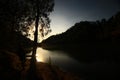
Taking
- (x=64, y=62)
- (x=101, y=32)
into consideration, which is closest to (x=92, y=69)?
(x=64, y=62)

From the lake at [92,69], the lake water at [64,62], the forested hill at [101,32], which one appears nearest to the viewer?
the lake at [92,69]

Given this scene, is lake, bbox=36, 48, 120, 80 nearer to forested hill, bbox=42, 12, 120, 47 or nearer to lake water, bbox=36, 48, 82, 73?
lake water, bbox=36, 48, 82, 73

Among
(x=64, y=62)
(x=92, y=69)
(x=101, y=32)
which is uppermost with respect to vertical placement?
(x=101, y=32)

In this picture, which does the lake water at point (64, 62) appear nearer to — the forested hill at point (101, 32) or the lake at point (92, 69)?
the lake at point (92, 69)

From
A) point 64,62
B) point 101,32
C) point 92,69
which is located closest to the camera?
point 92,69

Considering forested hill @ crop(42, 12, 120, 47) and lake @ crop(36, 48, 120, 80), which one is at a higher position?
forested hill @ crop(42, 12, 120, 47)

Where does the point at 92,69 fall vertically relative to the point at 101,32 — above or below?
below

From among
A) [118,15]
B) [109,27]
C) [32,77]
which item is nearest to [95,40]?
[109,27]

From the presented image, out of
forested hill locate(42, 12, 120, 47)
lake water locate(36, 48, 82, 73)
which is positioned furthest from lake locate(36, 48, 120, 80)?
forested hill locate(42, 12, 120, 47)

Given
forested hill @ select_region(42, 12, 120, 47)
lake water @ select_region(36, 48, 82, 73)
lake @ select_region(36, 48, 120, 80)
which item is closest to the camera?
lake @ select_region(36, 48, 120, 80)

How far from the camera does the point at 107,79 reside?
49.6 metres

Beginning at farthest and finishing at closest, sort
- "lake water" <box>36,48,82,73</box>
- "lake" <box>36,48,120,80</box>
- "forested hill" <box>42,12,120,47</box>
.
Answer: "forested hill" <box>42,12,120,47</box>
"lake water" <box>36,48,82,73</box>
"lake" <box>36,48,120,80</box>

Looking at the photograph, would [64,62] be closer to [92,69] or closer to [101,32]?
[92,69]

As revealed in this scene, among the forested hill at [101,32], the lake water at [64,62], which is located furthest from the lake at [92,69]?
the forested hill at [101,32]
